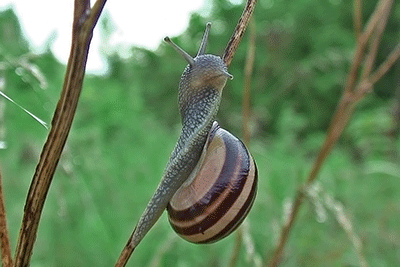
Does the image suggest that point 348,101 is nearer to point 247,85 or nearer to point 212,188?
point 247,85

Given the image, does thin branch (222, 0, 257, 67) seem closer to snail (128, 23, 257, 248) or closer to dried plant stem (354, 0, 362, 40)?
snail (128, 23, 257, 248)

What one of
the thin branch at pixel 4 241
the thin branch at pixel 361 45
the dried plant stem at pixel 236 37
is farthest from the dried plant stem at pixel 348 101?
the thin branch at pixel 4 241

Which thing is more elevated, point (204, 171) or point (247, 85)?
point (204, 171)

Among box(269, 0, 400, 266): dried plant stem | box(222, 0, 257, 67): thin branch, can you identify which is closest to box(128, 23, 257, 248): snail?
box(222, 0, 257, 67): thin branch

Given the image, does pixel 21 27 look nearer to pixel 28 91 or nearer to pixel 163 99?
pixel 28 91

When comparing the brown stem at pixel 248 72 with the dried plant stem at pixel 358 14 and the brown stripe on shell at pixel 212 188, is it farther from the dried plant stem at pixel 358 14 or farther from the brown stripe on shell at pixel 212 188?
the brown stripe on shell at pixel 212 188

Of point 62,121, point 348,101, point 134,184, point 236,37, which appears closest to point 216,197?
point 236,37
